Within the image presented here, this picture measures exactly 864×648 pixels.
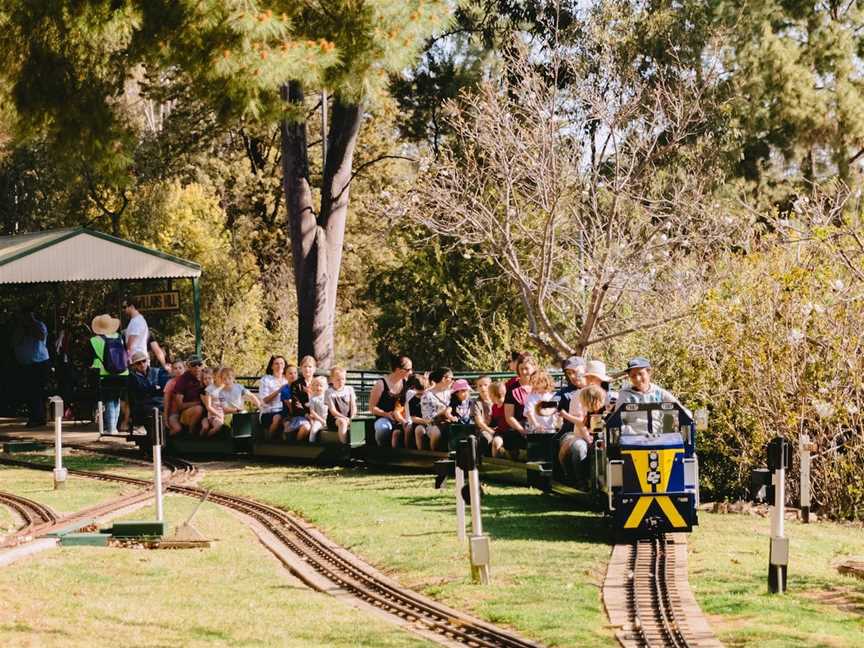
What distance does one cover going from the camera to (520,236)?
24.8 meters

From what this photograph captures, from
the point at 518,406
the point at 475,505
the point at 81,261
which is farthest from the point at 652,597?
the point at 81,261

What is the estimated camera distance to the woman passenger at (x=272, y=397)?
1895cm

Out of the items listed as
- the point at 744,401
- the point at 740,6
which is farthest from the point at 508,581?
the point at 740,6

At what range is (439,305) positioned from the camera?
33.8m

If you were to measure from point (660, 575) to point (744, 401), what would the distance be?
5.62 m

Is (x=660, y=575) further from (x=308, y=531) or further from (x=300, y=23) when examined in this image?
(x=300, y=23)

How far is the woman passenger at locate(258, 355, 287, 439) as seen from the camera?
746 inches

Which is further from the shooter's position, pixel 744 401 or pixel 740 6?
pixel 740 6

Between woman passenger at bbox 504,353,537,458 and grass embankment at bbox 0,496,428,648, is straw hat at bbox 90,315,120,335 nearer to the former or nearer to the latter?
woman passenger at bbox 504,353,537,458

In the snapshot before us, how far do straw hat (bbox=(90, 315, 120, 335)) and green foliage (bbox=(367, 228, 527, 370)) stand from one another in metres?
10.7

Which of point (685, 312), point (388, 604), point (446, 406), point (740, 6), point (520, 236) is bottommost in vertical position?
point (388, 604)

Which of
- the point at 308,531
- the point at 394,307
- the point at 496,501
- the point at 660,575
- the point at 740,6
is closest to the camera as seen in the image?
the point at 660,575

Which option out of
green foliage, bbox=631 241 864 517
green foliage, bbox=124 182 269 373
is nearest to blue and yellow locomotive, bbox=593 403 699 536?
green foliage, bbox=631 241 864 517

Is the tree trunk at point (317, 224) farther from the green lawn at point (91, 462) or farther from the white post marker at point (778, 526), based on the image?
the white post marker at point (778, 526)
